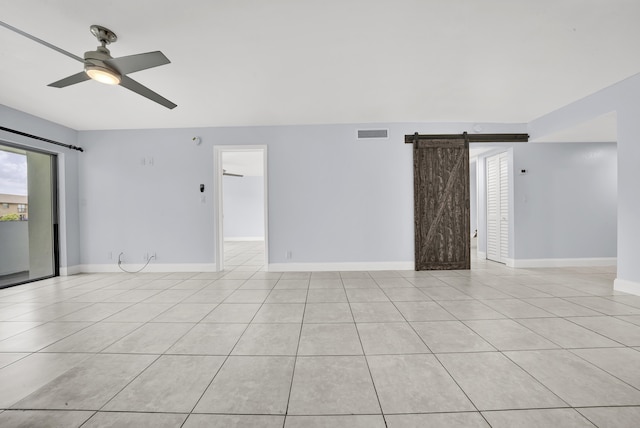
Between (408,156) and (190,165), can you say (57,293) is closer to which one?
(190,165)

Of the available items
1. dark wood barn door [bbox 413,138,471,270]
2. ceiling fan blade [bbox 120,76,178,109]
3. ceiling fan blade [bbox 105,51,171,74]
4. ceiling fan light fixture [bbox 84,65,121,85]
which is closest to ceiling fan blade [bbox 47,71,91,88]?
ceiling fan light fixture [bbox 84,65,121,85]

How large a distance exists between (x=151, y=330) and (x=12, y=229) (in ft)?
13.3

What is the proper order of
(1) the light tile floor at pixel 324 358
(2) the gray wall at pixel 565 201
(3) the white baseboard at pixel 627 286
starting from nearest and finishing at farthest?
1. (1) the light tile floor at pixel 324 358
2. (3) the white baseboard at pixel 627 286
3. (2) the gray wall at pixel 565 201

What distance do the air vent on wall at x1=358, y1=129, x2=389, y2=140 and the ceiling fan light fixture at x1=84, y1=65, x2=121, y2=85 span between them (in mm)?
3691

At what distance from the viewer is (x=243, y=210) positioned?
36.5ft

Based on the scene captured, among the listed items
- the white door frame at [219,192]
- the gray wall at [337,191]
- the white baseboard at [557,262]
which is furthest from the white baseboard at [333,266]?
the white baseboard at [557,262]

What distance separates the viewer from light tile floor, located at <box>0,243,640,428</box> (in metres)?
1.39

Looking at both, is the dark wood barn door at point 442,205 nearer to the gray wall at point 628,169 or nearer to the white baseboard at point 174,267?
the gray wall at point 628,169

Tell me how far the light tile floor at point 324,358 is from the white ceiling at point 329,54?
9.24ft

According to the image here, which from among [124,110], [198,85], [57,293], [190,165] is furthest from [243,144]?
[57,293]

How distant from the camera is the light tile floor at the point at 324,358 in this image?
1.39 metres

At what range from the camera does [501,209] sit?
5555 mm

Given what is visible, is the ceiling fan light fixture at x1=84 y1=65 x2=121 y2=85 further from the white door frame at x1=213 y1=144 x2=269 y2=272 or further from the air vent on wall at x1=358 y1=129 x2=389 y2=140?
the air vent on wall at x1=358 y1=129 x2=389 y2=140

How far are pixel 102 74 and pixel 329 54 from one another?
2.20 m
